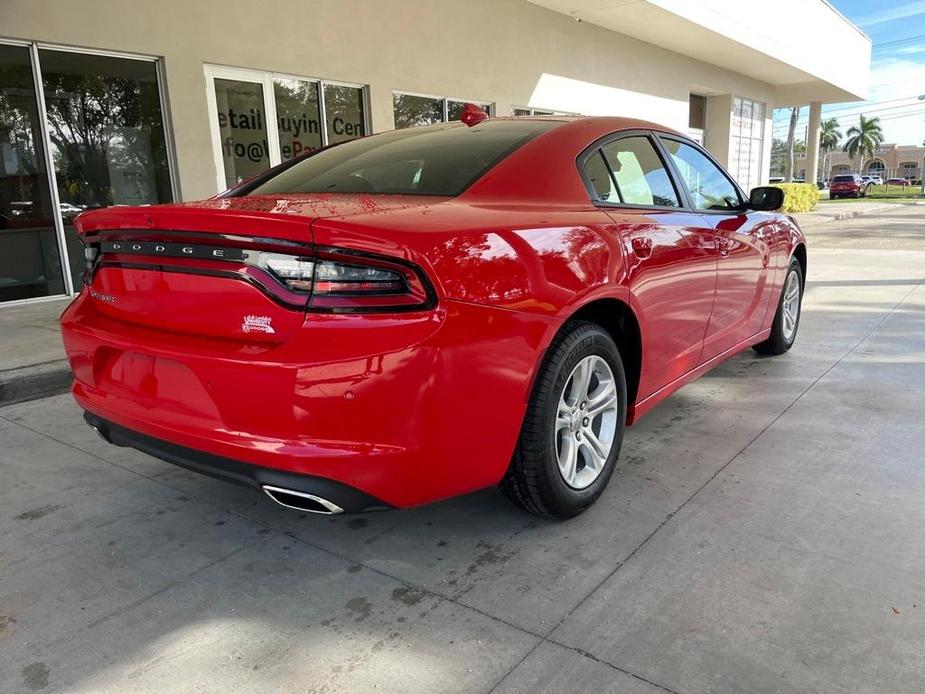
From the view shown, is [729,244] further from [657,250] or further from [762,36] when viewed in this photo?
[762,36]

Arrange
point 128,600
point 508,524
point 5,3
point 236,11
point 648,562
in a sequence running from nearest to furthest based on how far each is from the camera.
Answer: point 128,600, point 648,562, point 508,524, point 5,3, point 236,11

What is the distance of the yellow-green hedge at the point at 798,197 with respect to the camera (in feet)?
81.0

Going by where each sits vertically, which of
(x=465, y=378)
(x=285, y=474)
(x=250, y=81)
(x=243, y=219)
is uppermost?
(x=250, y=81)

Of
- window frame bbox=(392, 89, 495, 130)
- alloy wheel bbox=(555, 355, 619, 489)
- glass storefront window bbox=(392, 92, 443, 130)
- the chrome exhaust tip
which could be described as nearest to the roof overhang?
window frame bbox=(392, 89, 495, 130)

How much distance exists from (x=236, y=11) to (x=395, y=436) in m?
8.26

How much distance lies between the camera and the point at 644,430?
387cm

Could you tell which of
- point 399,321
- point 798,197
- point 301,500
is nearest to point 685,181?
point 399,321

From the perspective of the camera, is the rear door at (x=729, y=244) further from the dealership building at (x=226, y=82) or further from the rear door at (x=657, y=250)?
the dealership building at (x=226, y=82)

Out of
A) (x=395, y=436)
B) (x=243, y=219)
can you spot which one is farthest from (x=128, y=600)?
(x=243, y=219)

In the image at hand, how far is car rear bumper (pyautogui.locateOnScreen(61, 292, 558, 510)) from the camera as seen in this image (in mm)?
2020

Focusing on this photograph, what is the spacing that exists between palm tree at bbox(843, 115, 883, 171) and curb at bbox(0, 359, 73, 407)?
126297 mm

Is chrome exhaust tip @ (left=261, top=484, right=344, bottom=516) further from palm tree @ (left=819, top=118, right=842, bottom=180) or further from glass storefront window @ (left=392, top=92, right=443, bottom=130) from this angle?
palm tree @ (left=819, top=118, right=842, bottom=180)

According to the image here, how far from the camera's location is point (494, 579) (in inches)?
95.8

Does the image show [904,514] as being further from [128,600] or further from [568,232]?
[128,600]
